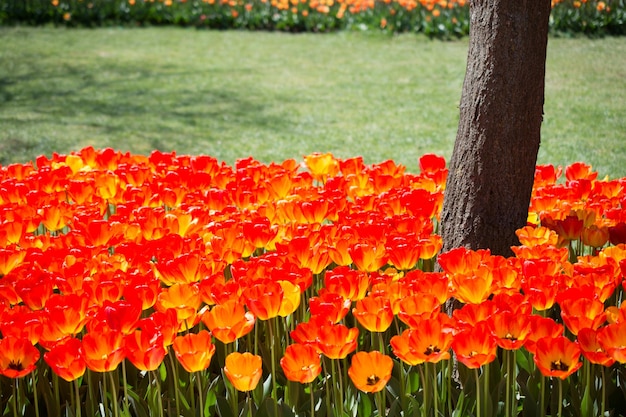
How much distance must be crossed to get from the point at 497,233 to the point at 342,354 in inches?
51.5

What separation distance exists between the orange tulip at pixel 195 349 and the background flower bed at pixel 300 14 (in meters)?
11.8

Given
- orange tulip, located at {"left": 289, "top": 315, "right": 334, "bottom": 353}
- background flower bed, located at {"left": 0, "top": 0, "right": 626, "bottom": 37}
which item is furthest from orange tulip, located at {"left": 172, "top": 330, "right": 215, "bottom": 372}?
background flower bed, located at {"left": 0, "top": 0, "right": 626, "bottom": 37}

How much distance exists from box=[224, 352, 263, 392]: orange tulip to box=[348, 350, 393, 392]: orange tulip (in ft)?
0.79

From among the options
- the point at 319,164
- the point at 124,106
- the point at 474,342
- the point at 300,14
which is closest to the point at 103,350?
the point at 474,342

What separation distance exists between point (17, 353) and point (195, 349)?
0.48 m

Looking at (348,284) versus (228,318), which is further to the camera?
(348,284)

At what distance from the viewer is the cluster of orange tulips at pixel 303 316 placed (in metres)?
2.37

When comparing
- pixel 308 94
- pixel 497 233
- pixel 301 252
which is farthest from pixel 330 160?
pixel 308 94

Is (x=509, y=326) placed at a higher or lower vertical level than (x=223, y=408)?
higher

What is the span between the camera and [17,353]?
7.93ft

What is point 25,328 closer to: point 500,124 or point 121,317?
point 121,317

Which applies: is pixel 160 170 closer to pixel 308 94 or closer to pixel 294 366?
pixel 294 366

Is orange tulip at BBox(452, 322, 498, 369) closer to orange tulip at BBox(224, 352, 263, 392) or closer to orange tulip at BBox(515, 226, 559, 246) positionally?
orange tulip at BBox(224, 352, 263, 392)

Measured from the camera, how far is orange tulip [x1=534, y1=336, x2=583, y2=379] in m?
2.32
